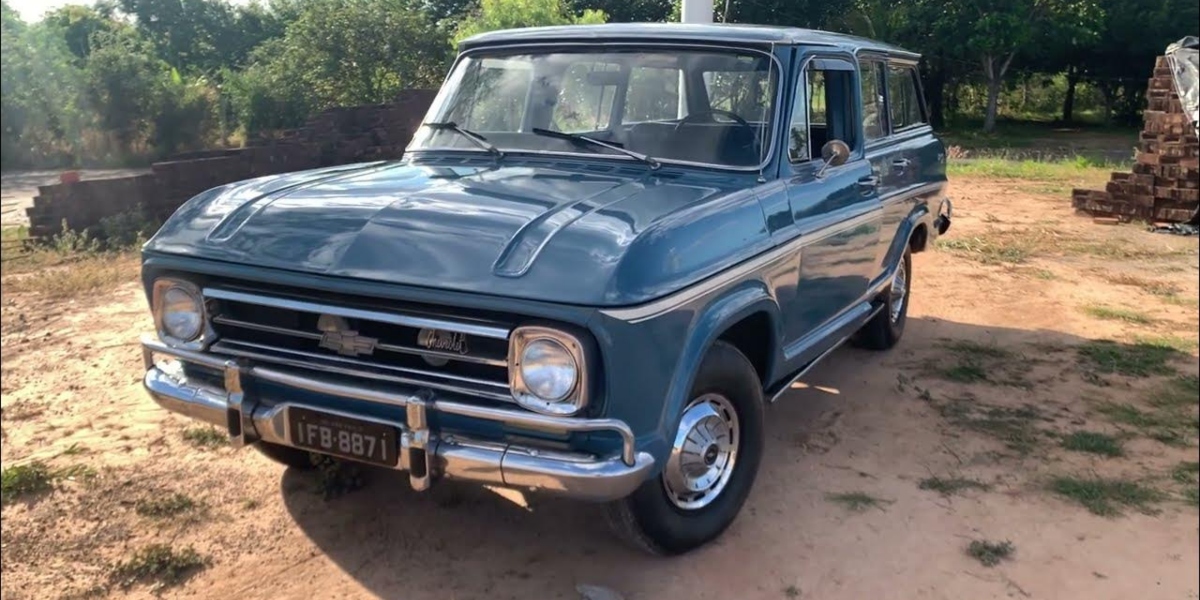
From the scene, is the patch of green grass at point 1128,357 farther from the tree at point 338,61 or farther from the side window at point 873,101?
the tree at point 338,61

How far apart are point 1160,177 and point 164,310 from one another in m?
10.1

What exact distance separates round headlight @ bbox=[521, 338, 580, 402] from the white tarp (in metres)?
9.57

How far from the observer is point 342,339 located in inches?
123

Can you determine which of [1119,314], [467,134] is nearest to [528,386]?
[467,134]

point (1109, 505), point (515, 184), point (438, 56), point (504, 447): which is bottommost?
point (1109, 505)

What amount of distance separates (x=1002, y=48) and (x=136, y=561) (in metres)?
6.05

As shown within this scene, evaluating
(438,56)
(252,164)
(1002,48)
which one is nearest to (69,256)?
(252,164)

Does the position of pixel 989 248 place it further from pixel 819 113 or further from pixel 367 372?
pixel 367 372

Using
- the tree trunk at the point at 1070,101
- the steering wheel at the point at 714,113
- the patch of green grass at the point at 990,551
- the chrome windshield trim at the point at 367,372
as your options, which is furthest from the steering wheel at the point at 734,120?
the tree trunk at the point at 1070,101

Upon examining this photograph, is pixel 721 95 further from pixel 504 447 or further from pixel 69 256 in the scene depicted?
pixel 69 256

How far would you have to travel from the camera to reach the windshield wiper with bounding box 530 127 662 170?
380cm

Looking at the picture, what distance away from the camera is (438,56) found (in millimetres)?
5238

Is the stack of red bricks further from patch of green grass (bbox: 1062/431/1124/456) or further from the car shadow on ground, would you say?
the car shadow on ground

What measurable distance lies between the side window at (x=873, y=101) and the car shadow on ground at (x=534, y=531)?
1.56 metres
